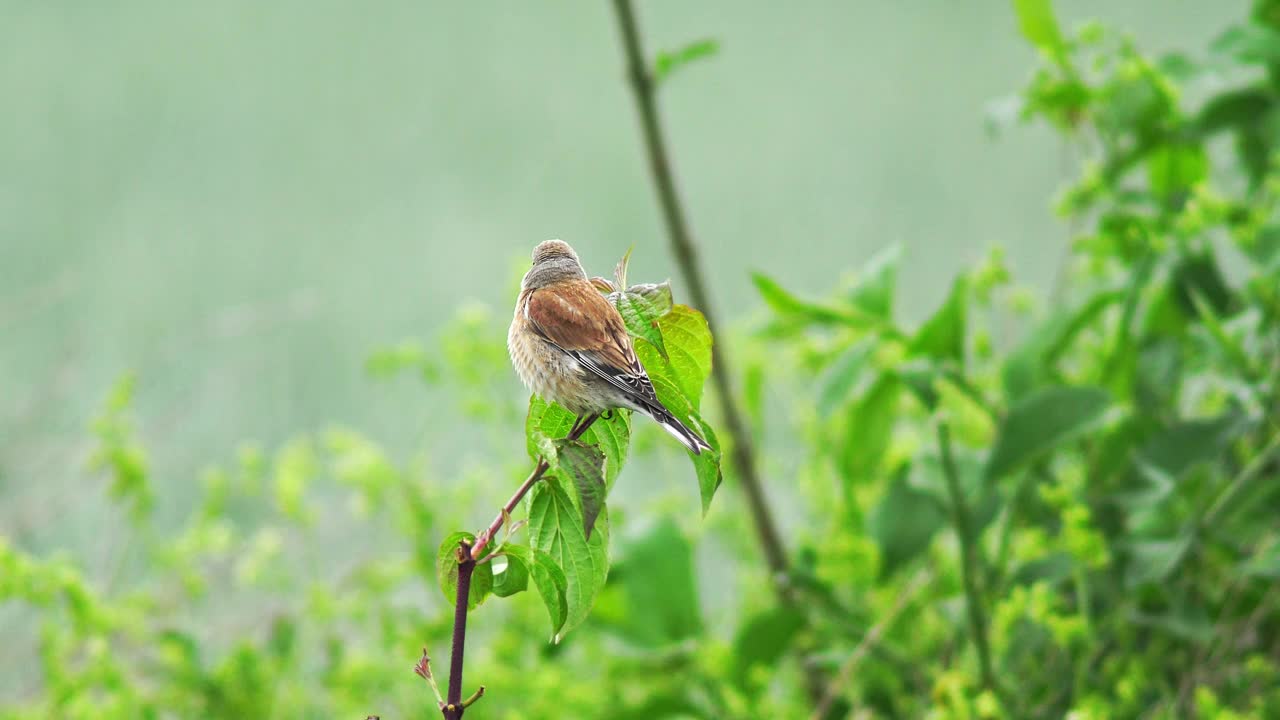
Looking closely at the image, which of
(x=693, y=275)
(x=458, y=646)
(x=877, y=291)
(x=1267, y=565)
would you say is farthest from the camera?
(x=693, y=275)

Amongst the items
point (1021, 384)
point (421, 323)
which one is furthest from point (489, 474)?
point (421, 323)

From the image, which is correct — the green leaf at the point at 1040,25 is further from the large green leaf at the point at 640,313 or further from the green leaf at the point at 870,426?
the large green leaf at the point at 640,313

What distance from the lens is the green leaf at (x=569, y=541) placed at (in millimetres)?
273

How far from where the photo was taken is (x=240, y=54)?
60.5 inches

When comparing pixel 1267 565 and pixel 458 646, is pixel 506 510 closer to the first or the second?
pixel 458 646

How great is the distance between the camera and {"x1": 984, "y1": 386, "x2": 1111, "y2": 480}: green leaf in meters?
0.58

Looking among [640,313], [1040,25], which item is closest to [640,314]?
[640,313]

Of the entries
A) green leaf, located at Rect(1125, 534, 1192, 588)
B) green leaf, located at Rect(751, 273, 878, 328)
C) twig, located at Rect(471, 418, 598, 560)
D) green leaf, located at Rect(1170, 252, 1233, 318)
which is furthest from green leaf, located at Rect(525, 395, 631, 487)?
green leaf, located at Rect(1170, 252, 1233, 318)

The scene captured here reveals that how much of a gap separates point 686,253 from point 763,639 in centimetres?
27

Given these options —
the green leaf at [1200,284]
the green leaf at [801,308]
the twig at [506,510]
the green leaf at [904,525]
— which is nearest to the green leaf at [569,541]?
the twig at [506,510]

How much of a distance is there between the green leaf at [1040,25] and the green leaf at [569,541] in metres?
0.63

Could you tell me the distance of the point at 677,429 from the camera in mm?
255

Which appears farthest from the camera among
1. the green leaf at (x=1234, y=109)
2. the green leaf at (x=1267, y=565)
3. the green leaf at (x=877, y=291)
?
the green leaf at (x=1234, y=109)

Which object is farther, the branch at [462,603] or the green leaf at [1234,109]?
the green leaf at [1234,109]
